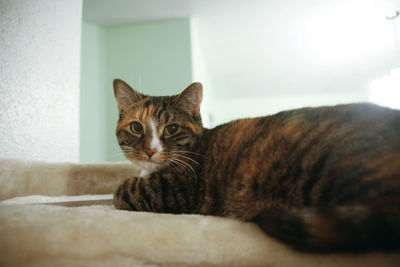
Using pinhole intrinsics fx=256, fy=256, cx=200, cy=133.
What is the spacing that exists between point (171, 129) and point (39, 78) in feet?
2.90

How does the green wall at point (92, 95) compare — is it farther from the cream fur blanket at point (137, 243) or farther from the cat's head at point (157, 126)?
the cream fur blanket at point (137, 243)

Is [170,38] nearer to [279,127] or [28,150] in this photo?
[28,150]

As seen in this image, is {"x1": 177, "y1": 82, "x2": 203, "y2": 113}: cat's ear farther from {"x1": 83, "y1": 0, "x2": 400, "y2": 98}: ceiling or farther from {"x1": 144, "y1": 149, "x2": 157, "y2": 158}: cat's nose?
{"x1": 83, "y1": 0, "x2": 400, "y2": 98}: ceiling

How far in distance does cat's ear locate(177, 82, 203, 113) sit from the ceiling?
1.97 metres

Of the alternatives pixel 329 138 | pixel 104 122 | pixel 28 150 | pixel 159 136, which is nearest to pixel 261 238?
pixel 329 138

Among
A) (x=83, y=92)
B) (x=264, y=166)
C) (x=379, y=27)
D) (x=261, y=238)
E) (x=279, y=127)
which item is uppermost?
(x=379, y=27)

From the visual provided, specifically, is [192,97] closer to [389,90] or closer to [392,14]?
[389,90]

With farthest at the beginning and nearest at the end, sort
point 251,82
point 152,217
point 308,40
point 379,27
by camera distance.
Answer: point 251,82 → point 308,40 → point 379,27 → point 152,217

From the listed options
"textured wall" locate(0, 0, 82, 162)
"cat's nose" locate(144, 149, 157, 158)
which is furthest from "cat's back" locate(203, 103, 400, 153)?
"textured wall" locate(0, 0, 82, 162)

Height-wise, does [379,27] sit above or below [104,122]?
above

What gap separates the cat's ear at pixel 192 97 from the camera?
1058 millimetres

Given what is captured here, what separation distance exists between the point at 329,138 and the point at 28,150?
1378 mm

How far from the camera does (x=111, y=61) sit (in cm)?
306

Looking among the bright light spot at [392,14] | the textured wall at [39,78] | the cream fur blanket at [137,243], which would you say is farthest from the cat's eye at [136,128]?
the bright light spot at [392,14]
